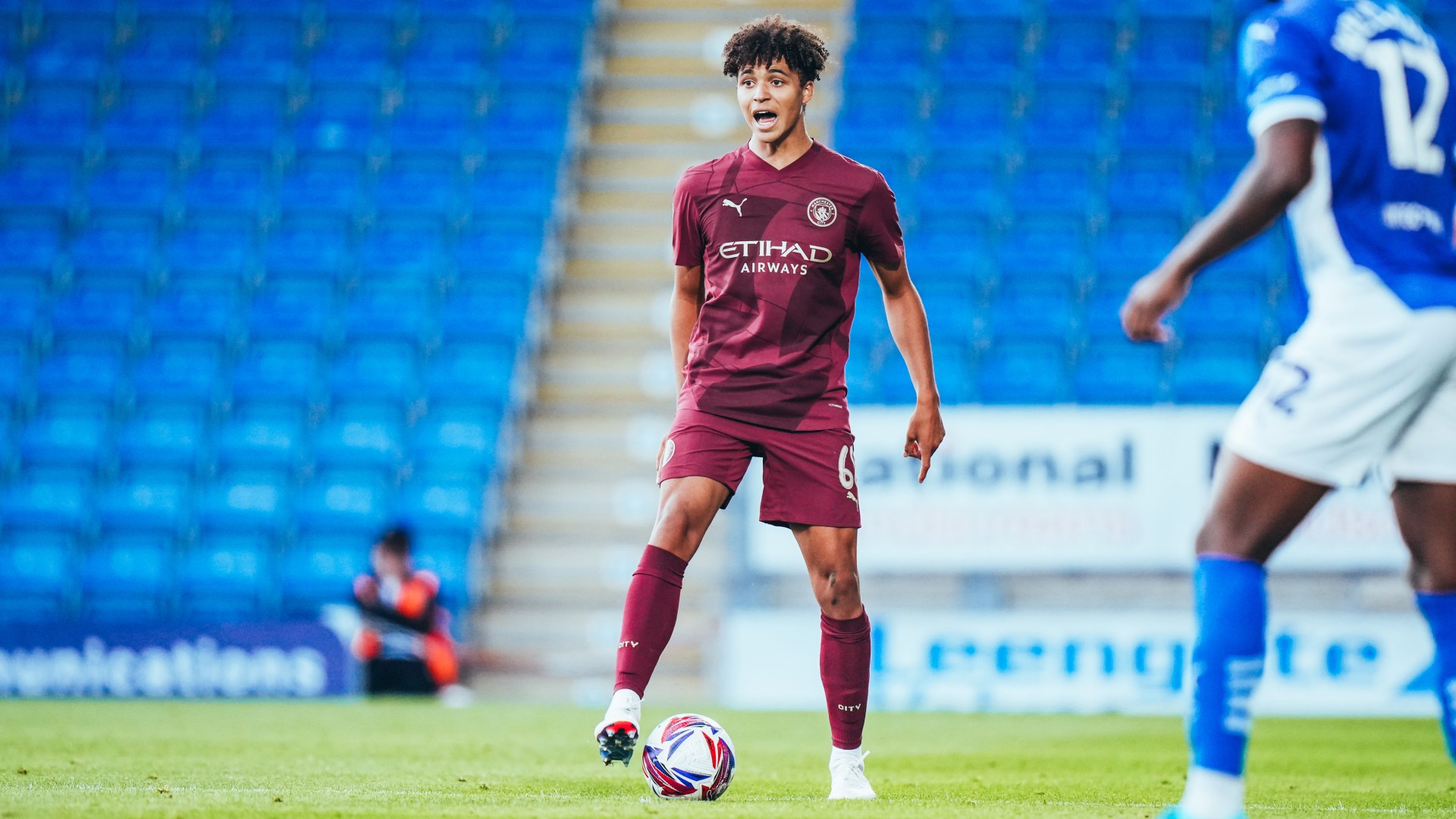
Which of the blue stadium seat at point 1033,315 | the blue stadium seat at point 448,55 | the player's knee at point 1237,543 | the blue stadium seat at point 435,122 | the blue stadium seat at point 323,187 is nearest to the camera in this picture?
the player's knee at point 1237,543

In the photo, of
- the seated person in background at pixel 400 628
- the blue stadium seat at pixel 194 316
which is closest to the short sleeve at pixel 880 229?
the seated person in background at pixel 400 628

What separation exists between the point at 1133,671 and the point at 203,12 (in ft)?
35.5

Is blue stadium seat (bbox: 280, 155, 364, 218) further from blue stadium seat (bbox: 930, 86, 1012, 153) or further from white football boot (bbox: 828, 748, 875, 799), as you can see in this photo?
white football boot (bbox: 828, 748, 875, 799)

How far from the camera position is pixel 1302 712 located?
911 centimetres

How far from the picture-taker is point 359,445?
11.2 meters

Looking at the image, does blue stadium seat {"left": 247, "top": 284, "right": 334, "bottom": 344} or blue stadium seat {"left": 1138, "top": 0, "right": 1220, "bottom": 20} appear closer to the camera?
blue stadium seat {"left": 247, "top": 284, "right": 334, "bottom": 344}

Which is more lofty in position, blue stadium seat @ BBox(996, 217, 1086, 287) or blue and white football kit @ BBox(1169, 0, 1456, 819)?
blue stadium seat @ BBox(996, 217, 1086, 287)

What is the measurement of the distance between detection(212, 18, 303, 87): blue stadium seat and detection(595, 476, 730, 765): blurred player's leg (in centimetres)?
1110

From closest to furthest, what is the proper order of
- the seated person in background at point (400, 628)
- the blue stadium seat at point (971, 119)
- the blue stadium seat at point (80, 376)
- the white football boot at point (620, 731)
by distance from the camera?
the white football boot at point (620, 731) < the seated person in background at point (400, 628) < the blue stadium seat at point (80, 376) < the blue stadium seat at point (971, 119)

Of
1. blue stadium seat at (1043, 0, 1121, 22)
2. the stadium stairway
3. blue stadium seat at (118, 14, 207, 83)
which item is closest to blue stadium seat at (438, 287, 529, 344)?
the stadium stairway

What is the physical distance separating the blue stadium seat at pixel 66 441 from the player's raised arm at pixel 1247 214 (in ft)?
Result: 33.2

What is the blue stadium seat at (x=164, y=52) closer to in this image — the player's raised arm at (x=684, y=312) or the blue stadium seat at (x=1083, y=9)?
the blue stadium seat at (x=1083, y=9)

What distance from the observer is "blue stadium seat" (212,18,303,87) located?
13.9 m

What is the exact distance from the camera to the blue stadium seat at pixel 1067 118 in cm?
1308
